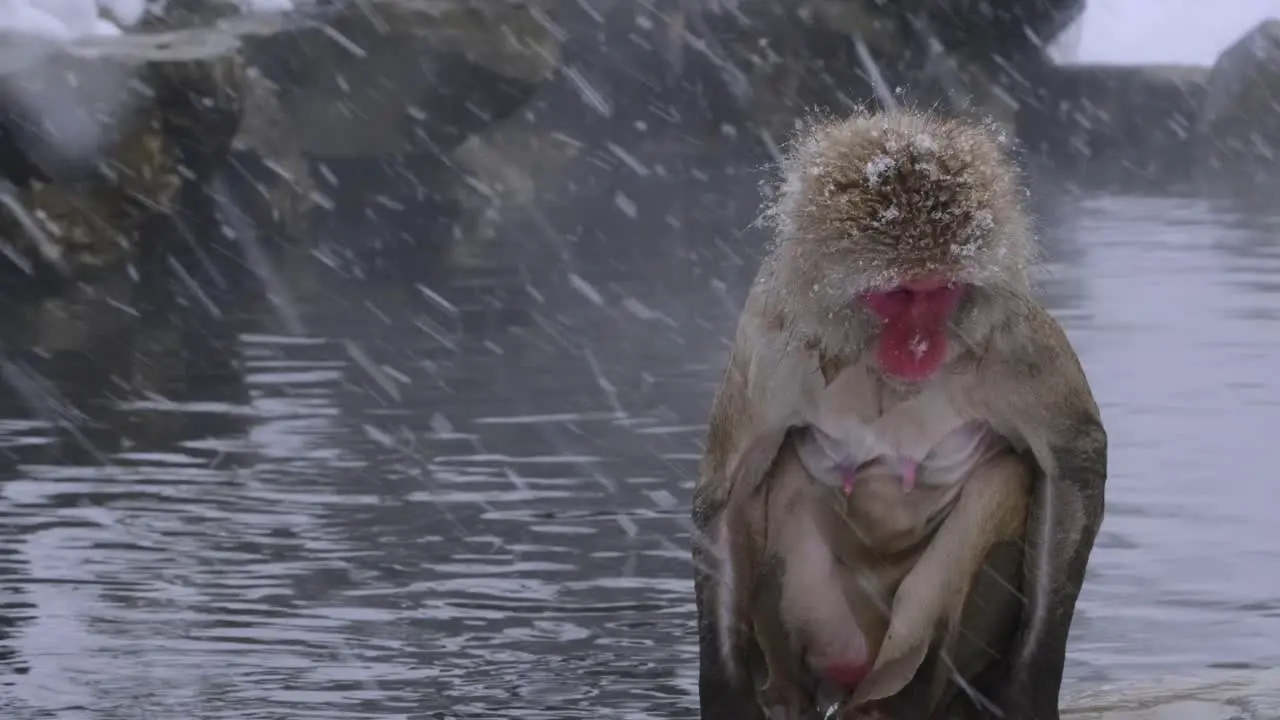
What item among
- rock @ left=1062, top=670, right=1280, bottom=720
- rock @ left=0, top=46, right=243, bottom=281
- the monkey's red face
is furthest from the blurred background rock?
the monkey's red face

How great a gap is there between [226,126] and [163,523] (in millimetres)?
7320

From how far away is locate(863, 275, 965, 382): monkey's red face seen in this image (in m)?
2.39

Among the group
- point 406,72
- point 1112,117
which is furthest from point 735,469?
point 1112,117

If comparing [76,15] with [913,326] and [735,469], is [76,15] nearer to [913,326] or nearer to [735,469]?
[735,469]

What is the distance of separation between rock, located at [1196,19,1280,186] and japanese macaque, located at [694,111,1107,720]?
81.0 ft

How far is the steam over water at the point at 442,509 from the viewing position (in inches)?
151

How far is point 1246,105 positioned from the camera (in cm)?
2691

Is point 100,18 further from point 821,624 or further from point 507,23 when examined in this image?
point 821,624

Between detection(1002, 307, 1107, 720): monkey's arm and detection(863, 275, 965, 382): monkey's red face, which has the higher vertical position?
detection(863, 275, 965, 382): monkey's red face

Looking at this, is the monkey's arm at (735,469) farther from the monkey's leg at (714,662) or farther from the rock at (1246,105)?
the rock at (1246,105)

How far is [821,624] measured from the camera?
8.79 ft

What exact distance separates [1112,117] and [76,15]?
17.8 metres

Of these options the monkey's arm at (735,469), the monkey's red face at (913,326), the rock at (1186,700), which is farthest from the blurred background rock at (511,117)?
the monkey's red face at (913,326)

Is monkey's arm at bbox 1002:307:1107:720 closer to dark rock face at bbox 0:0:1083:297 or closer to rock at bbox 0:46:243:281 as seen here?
dark rock face at bbox 0:0:1083:297
